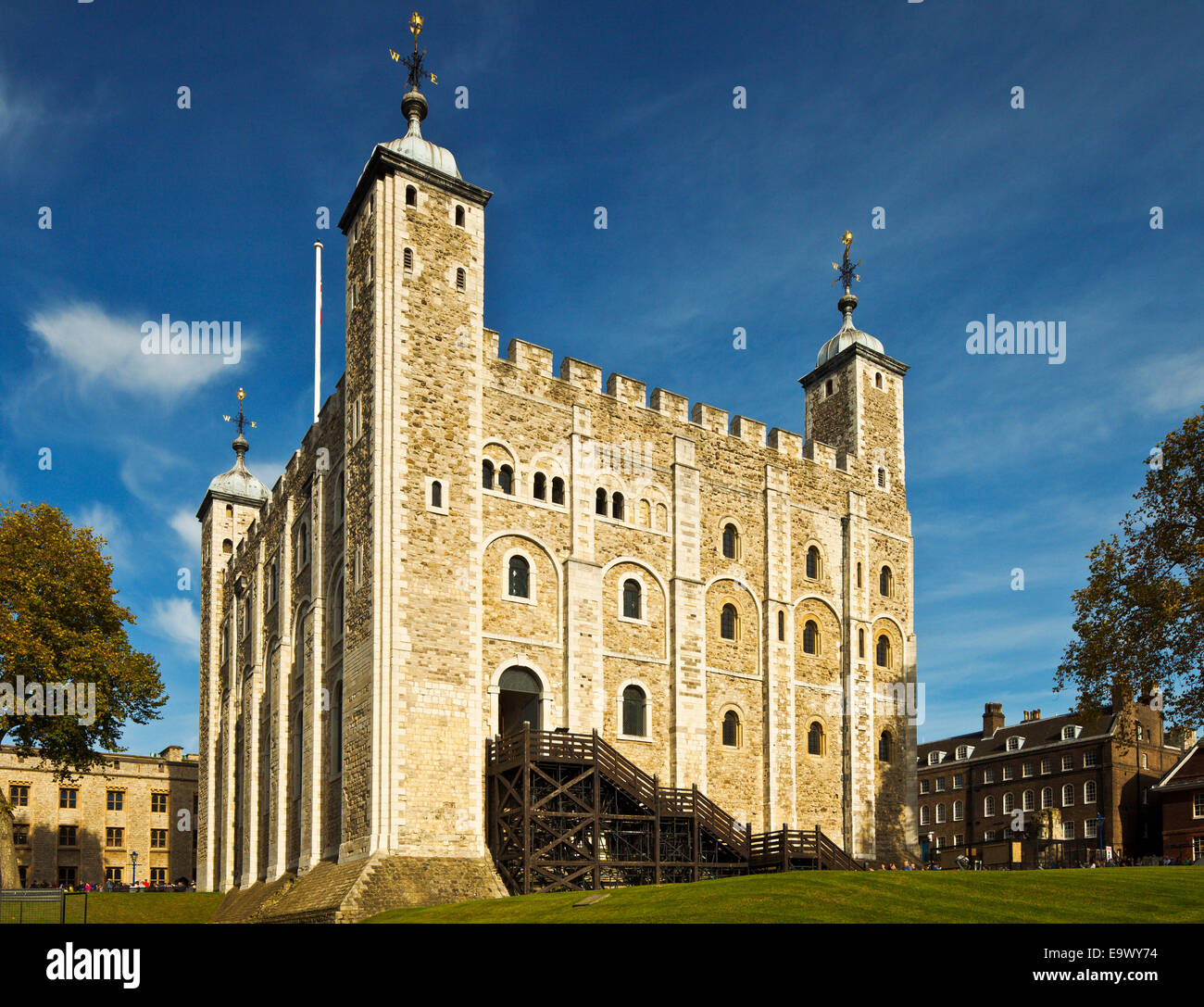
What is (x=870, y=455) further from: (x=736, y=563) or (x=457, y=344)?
(x=457, y=344)

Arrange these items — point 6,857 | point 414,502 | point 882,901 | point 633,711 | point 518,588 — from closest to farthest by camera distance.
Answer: point 882,901, point 414,502, point 518,588, point 633,711, point 6,857

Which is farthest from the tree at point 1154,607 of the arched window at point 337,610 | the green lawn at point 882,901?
the arched window at point 337,610

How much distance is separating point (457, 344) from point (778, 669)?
16427mm

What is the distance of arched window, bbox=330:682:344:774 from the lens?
1339 inches

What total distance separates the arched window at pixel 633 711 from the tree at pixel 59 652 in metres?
21.1

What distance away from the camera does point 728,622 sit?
40312 mm

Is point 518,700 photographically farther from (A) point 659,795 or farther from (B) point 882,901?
(B) point 882,901

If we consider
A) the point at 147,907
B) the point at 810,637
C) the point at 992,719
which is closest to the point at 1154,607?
the point at 810,637

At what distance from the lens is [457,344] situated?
113 ft

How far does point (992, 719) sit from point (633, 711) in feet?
178

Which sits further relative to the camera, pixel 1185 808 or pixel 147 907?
pixel 1185 808

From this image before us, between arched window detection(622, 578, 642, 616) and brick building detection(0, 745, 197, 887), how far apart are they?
37621 millimetres

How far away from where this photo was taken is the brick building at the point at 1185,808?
201 ft

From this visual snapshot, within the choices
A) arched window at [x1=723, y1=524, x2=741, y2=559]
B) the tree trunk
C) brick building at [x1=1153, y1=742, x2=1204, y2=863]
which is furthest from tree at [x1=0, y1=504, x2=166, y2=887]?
brick building at [x1=1153, y1=742, x2=1204, y2=863]
